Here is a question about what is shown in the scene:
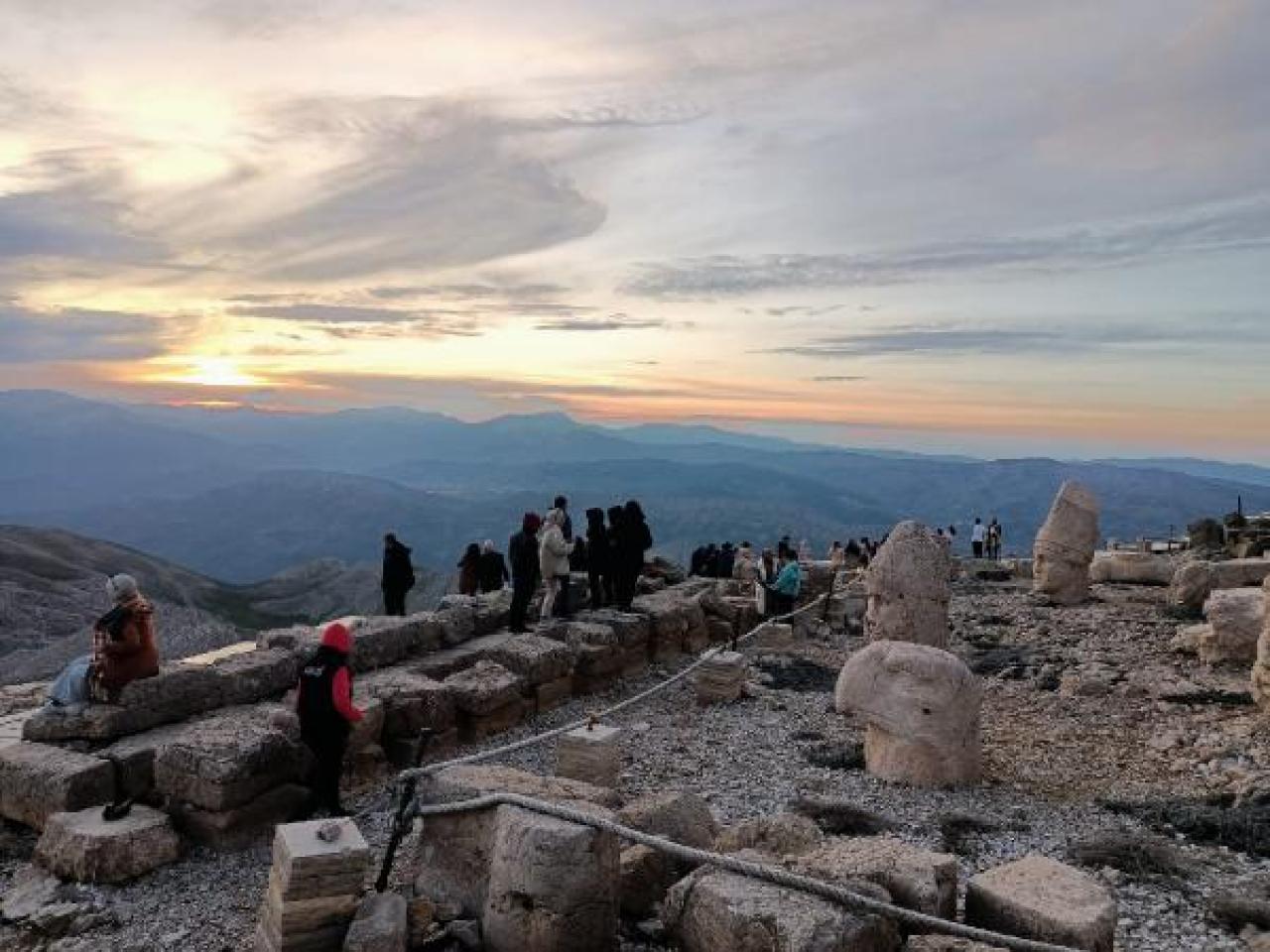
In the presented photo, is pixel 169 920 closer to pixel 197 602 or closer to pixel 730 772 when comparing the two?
pixel 730 772

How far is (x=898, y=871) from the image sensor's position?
5809 mm

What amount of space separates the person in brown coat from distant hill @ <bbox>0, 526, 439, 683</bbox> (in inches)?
391

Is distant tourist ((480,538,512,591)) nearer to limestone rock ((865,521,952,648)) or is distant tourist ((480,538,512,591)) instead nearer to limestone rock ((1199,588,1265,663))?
limestone rock ((865,521,952,648))

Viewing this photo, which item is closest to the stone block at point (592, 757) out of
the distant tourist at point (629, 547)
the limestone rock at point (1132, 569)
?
the distant tourist at point (629, 547)

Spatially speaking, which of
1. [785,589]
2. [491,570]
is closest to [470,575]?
[491,570]

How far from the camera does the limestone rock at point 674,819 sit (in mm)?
6617

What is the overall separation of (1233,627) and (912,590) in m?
5.52

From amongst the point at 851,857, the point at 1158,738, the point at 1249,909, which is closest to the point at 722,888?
the point at 851,857

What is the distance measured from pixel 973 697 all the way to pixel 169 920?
7588mm

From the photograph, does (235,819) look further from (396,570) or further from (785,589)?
(785,589)

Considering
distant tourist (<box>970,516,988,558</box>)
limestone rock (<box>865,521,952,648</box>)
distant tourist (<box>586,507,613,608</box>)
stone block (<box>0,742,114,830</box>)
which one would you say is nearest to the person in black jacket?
distant tourist (<box>586,507,613,608</box>)

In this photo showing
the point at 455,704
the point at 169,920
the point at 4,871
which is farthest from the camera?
the point at 455,704

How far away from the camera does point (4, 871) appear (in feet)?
25.2

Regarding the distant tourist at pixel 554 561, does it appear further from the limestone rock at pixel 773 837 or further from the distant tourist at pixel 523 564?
the limestone rock at pixel 773 837
